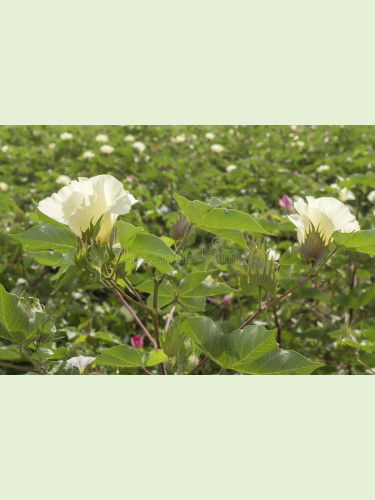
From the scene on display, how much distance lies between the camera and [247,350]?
0.60 metres

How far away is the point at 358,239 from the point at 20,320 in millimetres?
448

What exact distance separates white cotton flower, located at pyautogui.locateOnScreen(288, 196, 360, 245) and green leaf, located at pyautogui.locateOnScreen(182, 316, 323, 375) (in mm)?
172

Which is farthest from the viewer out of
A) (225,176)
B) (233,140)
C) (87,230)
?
(233,140)

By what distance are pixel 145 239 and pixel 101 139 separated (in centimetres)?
285

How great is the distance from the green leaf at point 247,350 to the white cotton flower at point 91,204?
0.54 ft

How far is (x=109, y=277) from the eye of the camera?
0.61 meters

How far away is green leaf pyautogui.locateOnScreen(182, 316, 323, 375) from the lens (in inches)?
23.2

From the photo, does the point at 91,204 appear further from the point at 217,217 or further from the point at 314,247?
the point at 314,247

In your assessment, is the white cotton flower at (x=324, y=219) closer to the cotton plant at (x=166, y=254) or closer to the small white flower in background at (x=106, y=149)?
the cotton plant at (x=166, y=254)

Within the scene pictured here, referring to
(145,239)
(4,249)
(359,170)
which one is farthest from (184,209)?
(359,170)

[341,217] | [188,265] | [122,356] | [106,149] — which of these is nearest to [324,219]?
[341,217]

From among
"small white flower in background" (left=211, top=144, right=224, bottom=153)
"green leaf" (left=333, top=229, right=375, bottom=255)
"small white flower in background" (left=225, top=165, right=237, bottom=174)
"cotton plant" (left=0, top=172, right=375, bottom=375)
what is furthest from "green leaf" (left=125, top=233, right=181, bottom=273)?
"small white flower in background" (left=211, top=144, right=224, bottom=153)

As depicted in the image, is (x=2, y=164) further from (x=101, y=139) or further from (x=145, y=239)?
(x=145, y=239)

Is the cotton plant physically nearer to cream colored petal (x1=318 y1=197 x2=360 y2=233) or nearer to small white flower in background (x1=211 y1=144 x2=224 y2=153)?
cream colored petal (x1=318 y1=197 x2=360 y2=233)
